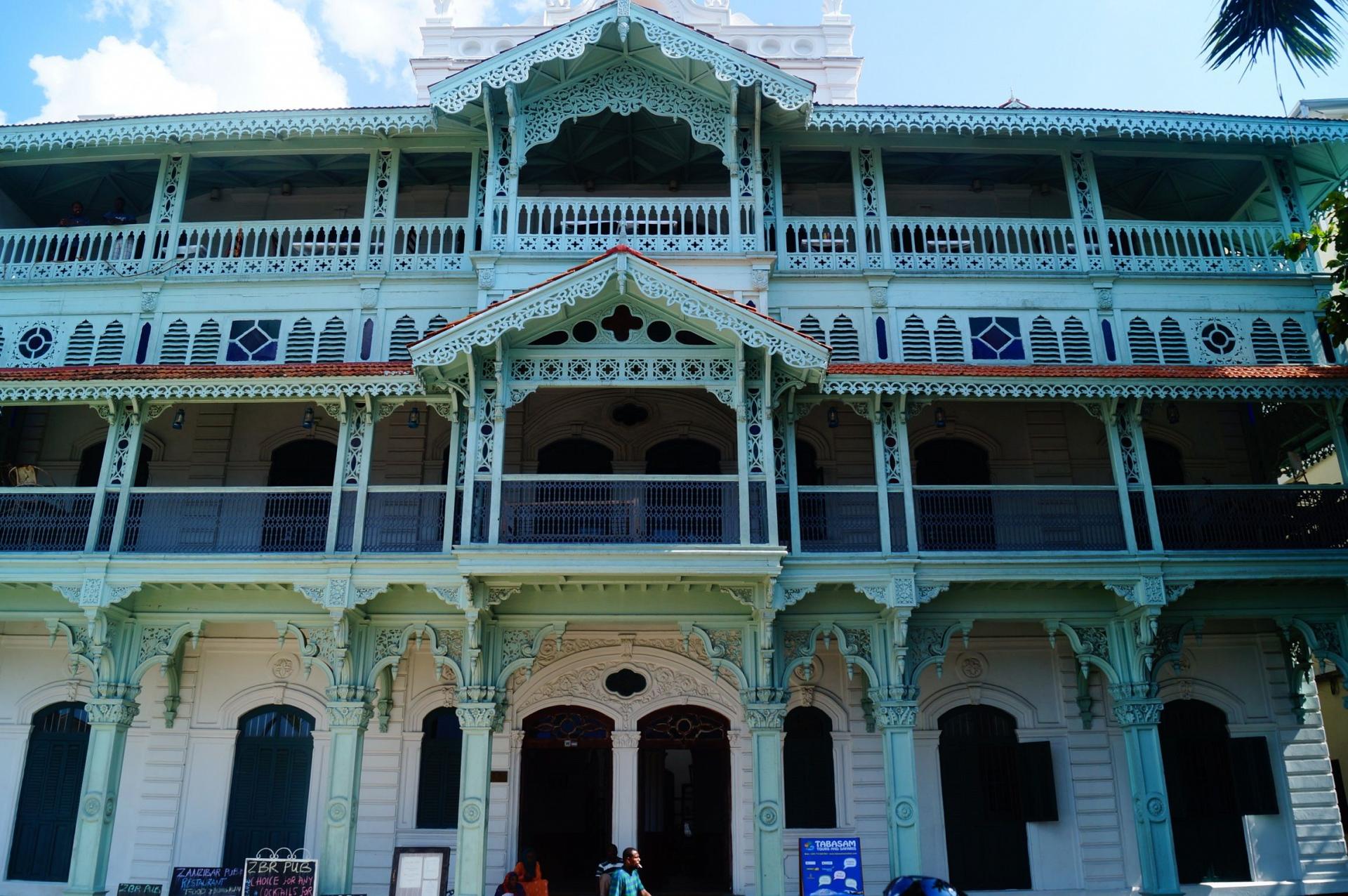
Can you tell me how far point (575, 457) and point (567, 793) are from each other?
5.48 meters

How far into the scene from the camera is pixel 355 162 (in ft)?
59.6

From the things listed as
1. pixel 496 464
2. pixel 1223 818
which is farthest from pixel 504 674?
pixel 1223 818

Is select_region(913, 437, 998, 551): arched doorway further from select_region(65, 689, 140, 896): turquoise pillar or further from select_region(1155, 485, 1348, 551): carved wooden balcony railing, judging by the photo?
select_region(65, 689, 140, 896): turquoise pillar

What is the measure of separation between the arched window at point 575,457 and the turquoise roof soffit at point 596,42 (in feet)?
18.8

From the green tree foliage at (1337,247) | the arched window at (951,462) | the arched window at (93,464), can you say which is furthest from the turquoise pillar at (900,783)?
the arched window at (93,464)

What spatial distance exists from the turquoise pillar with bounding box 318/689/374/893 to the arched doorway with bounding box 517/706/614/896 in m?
2.91

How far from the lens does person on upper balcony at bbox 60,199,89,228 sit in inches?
729

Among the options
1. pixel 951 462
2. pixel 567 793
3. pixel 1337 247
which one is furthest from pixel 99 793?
pixel 1337 247

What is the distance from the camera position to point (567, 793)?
16.1m

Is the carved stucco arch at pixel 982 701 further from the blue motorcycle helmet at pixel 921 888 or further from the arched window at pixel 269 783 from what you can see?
the arched window at pixel 269 783

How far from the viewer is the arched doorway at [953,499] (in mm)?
14961

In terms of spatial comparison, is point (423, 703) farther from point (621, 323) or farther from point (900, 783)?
point (900, 783)

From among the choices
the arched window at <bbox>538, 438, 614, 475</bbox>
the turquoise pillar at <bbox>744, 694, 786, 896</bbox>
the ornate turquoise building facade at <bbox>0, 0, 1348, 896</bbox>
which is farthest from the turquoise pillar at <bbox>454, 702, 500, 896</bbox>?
the arched window at <bbox>538, 438, 614, 475</bbox>

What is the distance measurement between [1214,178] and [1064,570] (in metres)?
8.95
